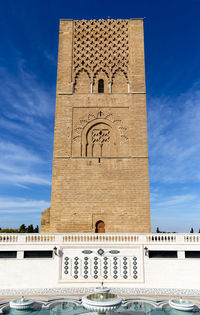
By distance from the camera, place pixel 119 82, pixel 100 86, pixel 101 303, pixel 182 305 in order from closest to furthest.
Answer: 1. pixel 101 303
2. pixel 182 305
3. pixel 119 82
4. pixel 100 86

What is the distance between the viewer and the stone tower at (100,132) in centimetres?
1714

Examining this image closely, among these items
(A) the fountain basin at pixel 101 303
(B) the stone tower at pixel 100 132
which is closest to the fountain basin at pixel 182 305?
(A) the fountain basin at pixel 101 303

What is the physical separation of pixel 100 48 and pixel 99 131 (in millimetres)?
7308

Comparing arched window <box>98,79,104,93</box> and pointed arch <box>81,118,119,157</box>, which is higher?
arched window <box>98,79,104,93</box>

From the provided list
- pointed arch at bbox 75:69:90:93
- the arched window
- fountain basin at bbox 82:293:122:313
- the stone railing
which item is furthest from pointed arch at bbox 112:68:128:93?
fountain basin at bbox 82:293:122:313

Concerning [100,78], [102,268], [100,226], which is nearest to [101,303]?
[102,268]

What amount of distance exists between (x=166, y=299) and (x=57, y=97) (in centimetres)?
1544

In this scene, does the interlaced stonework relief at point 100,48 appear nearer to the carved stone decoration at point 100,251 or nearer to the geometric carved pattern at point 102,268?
the carved stone decoration at point 100,251

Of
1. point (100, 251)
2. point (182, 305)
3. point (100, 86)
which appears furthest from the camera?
point (100, 86)

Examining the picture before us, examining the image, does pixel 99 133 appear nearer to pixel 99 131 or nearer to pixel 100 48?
pixel 99 131

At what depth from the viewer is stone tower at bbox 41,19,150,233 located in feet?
56.2

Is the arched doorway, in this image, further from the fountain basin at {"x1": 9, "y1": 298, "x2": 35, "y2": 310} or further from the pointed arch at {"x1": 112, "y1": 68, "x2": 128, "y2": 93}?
the pointed arch at {"x1": 112, "y1": 68, "x2": 128, "y2": 93}

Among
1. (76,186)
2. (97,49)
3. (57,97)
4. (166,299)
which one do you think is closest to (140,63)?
(97,49)

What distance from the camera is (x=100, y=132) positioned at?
18.8 m
